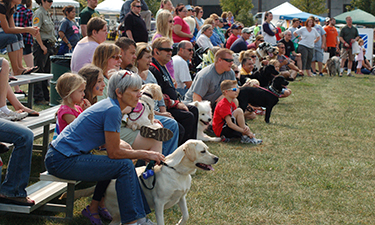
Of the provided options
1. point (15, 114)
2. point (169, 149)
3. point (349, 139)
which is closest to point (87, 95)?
point (15, 114)

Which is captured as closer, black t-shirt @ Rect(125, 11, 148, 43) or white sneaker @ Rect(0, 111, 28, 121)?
white sneaker @ Rect(0, 111, 28, 121)

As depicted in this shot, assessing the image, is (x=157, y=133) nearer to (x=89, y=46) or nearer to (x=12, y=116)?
(x=12, y=116)

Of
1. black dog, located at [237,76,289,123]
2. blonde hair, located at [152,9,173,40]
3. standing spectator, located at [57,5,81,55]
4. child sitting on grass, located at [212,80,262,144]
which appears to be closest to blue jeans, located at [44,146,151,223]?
child sitting on grass, located at [212,80,262,144]

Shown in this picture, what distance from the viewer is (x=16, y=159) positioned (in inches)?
135

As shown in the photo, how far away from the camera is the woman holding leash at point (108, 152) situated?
10.4ft

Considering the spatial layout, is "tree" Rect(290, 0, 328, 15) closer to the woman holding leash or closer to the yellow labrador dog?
the yellow labrador dog

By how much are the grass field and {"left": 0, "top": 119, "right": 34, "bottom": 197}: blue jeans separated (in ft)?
1.28

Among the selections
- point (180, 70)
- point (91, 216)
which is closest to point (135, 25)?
point (180, 70)

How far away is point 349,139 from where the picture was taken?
7.39 m

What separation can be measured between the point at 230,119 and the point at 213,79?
2.89 ft

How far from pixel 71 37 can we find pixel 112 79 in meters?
6.36

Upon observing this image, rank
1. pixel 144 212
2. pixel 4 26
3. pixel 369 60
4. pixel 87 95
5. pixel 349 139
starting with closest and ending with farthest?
pixel 144 212
pixel 87 95
pixel 4 26
pixel 349 139
pixel 369 60

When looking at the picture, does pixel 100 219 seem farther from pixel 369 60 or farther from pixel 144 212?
pixel 369 60

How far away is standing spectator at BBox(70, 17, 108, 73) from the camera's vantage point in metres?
5.32
